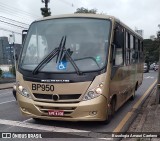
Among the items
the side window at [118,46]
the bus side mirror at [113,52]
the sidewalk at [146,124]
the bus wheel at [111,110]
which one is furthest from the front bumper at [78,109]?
the side window at [118,46]

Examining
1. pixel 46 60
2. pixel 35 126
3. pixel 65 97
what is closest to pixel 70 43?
pixel 46 60

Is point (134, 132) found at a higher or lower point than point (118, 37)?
lower

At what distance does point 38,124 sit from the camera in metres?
9.09

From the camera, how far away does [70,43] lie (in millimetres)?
8844

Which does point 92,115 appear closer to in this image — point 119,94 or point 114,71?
point 114,71

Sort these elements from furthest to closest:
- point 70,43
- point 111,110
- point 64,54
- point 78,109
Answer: point 111,110 < point 70,43 < point 64,54 < point 78,109

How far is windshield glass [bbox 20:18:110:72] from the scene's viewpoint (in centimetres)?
857

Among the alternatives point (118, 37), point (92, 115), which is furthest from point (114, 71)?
point (92, 115)

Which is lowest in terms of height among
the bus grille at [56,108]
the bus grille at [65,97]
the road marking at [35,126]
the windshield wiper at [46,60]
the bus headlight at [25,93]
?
the road marking at [35,126]

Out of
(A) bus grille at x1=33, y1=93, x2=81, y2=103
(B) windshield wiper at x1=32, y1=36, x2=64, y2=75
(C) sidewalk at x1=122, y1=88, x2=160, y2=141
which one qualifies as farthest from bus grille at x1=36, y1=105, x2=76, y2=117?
(C) sidewalk at x1=122, y1=88, x2=160, y2=141

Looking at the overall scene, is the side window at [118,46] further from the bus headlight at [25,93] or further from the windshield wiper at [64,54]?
the bus headlight at [25,93]

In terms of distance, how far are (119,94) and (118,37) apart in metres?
1.87

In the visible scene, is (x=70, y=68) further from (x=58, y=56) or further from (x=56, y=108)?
(x=56, y=108)

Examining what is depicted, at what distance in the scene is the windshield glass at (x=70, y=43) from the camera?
28.1 ft
